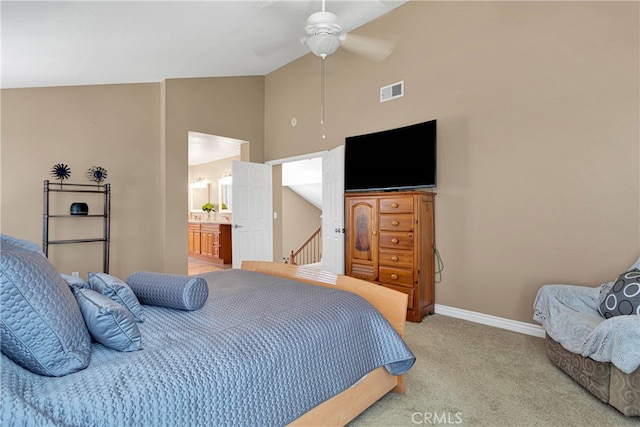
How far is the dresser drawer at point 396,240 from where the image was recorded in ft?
11.1

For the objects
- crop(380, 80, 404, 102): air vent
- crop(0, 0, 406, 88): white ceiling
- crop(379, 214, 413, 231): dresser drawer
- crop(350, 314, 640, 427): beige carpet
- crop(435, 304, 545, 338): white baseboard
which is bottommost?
crop(350, 314, 640, 427): beige carpet

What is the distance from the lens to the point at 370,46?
13.9 ft

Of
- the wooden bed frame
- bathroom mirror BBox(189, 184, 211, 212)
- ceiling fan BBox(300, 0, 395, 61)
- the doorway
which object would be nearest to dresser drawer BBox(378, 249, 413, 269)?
the wooden bed frame

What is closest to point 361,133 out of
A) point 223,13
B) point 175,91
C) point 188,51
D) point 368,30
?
point 368,30

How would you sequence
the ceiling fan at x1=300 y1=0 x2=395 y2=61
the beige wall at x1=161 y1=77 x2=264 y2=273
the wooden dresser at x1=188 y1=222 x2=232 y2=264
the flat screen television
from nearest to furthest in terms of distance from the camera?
the ceiling fan at x1=300 y1=0 x2=395 y2=61 → the flat screen television → the beige wall at x1=161 y1=77 x2=264 y2=273 → the wooden dresser at x1=188 y1=222 x2=232 y2=264

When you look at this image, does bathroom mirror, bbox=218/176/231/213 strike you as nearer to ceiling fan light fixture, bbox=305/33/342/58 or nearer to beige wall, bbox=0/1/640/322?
beige wall, bbox=0/1/640/322

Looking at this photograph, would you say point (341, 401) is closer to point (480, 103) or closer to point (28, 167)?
point (480, 103)

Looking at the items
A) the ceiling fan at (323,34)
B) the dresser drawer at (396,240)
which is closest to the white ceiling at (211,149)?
the ceiling fan at (323,34)

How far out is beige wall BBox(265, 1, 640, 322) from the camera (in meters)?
2.62

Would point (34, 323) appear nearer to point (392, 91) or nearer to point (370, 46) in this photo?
point (392, 91)

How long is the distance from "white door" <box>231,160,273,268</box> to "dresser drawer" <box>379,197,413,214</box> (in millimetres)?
2509

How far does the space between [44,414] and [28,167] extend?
14.2 ft

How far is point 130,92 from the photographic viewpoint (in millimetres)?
4590

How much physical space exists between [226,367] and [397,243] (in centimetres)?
261
